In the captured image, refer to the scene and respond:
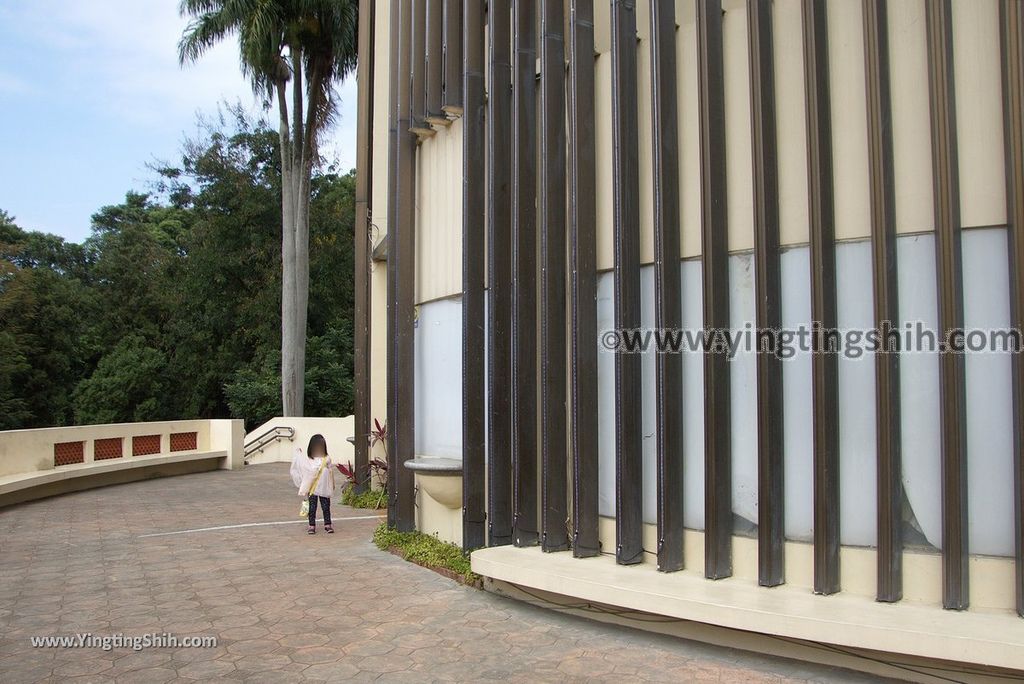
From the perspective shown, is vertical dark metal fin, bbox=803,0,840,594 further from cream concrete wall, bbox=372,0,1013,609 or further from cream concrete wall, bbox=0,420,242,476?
cream concrete wall, bbox=0,420,242,476

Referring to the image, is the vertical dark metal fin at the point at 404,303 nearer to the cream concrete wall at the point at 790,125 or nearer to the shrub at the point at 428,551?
the shrub at the point at 428,551

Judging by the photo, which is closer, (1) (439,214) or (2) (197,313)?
(1) (439,214)

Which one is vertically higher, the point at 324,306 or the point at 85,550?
the point at 324,306

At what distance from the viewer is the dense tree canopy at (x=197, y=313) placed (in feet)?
94.3

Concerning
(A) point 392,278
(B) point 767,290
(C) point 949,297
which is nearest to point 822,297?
(B) point 767,290

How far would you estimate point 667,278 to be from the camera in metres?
6.29

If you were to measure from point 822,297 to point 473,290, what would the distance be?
3.68 meters

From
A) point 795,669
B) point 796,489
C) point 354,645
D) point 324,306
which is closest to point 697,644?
point 795,669

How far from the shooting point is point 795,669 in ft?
17.0

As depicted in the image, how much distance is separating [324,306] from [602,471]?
2604cm

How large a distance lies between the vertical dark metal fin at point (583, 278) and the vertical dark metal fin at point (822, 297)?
189 centimetres

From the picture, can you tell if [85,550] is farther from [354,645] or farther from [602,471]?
[602,471]

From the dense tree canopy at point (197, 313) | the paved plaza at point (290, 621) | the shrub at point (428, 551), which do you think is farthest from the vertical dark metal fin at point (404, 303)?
the dense tree canopy at point (197, 313)

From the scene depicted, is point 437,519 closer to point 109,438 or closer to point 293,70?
point 109,438
